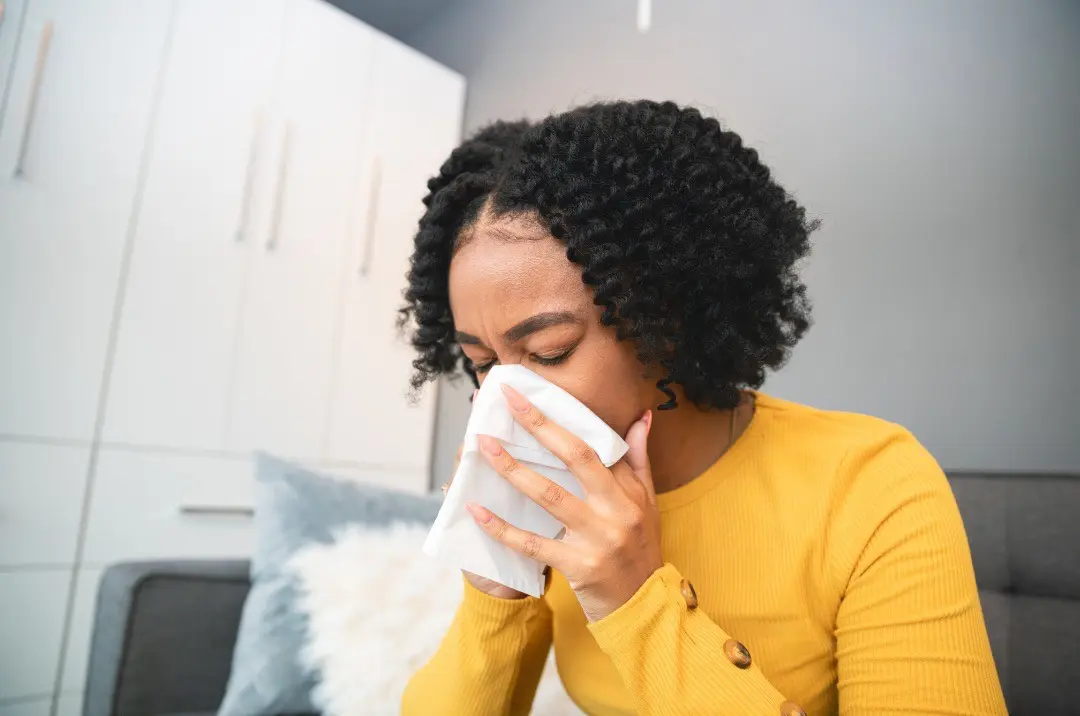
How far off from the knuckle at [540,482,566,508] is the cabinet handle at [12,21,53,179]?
1.64 m

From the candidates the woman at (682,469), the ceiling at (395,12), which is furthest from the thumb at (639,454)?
the ceiling at (395,12)

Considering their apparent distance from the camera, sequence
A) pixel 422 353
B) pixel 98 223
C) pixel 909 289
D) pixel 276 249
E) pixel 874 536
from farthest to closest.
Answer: pixel 276 249, pixel 98 223, pixel 909 289, pixel 422 353, pixel 874 536

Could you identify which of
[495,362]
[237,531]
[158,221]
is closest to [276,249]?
[158,221]

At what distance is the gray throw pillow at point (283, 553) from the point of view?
3.49 feet

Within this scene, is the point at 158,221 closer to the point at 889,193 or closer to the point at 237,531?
the point at 237,531

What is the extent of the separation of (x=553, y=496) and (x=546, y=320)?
0.18 m

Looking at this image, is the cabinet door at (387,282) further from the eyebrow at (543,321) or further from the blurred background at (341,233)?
the eyebrow at (543,321)

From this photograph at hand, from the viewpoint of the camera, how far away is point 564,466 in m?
0.76

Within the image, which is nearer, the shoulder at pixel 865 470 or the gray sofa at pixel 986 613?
the shoulder at pixel 865 470

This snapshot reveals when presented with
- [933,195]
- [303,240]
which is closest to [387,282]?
[303,240]

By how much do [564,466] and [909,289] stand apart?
3.15ft

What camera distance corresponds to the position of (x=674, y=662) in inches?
26.4

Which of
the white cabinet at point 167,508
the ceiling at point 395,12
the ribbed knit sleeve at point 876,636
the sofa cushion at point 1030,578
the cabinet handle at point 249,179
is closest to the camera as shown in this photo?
the ribbed knit sleeve at point 876,636

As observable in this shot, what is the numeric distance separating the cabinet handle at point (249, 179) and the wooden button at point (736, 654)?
178 cm
